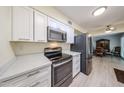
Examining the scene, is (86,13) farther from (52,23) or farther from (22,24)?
(22,24)

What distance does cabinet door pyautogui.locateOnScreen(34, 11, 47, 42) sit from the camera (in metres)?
1.89

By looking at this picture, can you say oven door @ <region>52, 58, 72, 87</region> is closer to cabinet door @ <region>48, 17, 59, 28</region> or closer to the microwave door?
the microwave door

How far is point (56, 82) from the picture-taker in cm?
190

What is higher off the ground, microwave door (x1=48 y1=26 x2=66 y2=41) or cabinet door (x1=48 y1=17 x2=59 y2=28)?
cabinet door (x1=48 y1=17 x2=59 y2=28)

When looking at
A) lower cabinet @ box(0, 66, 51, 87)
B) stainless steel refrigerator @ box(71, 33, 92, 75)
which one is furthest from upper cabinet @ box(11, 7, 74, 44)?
stainless steel refrigerator @ box(71, 33, 92, 75)

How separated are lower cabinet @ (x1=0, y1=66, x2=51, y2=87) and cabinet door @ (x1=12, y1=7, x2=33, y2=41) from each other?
0.69 metres

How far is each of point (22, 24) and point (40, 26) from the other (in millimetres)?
492

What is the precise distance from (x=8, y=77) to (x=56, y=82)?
3.88 feet

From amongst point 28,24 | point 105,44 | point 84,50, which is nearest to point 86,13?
point 84,50

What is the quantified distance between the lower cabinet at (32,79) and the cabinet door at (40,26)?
773 mm

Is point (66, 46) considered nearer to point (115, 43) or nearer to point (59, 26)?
point (59, 26)

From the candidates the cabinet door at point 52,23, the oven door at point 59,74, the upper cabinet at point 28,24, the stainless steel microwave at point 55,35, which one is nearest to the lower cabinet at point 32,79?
the oven door at point 59,74

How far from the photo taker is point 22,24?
5.16ft

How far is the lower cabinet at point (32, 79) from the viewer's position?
96 cm
